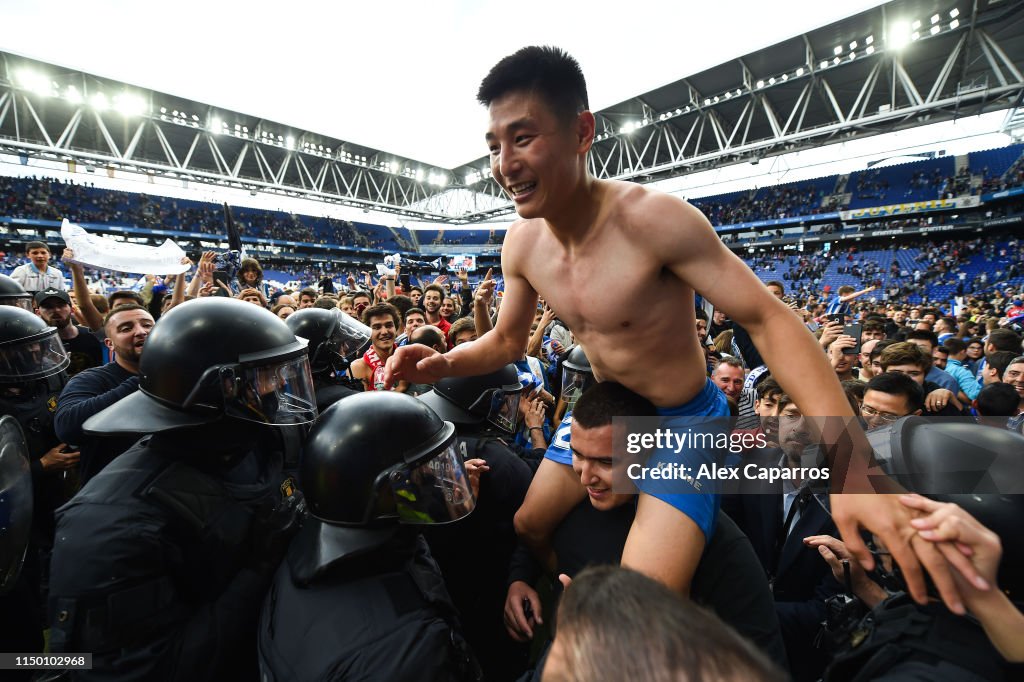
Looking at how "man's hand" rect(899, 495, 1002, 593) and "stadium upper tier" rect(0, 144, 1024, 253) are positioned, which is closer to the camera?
"man's hand" rect(899, 495, 1002, 593)

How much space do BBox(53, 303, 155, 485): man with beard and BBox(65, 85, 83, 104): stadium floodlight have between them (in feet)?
102

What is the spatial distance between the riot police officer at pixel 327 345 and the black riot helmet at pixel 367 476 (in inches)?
66.5

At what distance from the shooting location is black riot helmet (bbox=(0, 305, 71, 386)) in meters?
2.70

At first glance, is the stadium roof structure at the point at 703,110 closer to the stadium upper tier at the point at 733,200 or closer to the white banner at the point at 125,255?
the stadium upper tier at the point at 733,200

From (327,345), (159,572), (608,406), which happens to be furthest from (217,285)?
(608,406)

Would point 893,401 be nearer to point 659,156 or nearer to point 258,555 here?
point 258,555

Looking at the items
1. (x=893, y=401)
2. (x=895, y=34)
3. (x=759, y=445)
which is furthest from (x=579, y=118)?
(x=895, y=34)

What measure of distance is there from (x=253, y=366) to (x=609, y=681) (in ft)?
6.03

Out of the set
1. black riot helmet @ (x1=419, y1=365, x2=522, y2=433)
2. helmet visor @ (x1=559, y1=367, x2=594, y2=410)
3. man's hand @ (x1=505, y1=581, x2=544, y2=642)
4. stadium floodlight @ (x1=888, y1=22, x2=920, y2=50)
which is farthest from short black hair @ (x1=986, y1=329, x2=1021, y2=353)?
stadium floodlight @ (x1=888, y1=22, x2=920, y2=50)

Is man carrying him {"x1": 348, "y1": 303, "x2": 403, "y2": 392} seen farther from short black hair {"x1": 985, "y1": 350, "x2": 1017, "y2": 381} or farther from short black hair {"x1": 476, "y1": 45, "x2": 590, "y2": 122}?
short black hair {"x1": 985, "y1": 350, "x2": 1017, "y2": 381}

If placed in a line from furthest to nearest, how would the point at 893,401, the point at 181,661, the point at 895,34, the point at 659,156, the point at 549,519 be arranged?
1. the point at 659,156
2. the point at 895,34
3. the point at 893,401
4. the point at 549,519
5. the point at 181,661

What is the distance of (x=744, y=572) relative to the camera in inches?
64.2

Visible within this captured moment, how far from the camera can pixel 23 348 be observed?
109 inches

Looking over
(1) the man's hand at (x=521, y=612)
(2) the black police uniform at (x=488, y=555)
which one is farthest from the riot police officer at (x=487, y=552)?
(1) the man's hand at (x=521, y=612)
